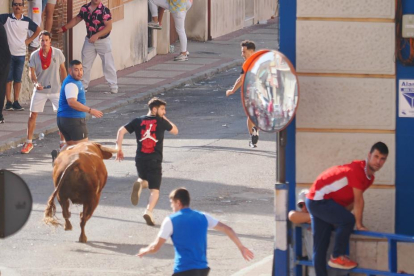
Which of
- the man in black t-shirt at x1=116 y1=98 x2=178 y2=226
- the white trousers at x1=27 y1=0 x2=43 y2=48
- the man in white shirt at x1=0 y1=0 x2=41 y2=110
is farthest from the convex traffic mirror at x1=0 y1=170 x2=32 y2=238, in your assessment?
the white trousers at x1=27 y1=0 x2=43 y2=48

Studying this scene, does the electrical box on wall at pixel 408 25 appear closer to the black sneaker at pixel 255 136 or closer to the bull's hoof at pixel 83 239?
the bull's hoof at pixel 83 239

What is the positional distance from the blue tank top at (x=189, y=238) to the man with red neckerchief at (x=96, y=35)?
47.7ft

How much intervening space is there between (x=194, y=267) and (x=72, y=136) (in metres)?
6.44

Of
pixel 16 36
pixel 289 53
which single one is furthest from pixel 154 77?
pixel 289 53

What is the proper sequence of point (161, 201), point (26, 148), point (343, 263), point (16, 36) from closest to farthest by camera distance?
point (343, 263) < point (161, 201) < point (26, 148) < point (16, 36)

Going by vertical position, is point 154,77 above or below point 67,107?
above

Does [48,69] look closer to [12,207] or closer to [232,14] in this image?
[12,207]

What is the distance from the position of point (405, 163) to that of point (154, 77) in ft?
57.0

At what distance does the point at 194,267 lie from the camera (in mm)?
8516

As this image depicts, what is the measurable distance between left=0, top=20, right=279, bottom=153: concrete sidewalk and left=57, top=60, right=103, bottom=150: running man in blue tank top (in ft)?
9.95

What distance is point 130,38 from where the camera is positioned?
27.4 m

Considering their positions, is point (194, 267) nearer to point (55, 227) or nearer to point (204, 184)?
point (55, 227)

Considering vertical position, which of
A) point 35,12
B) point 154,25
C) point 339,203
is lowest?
point 339,203

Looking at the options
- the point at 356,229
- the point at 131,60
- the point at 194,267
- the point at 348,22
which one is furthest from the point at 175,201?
the point at 131,60
